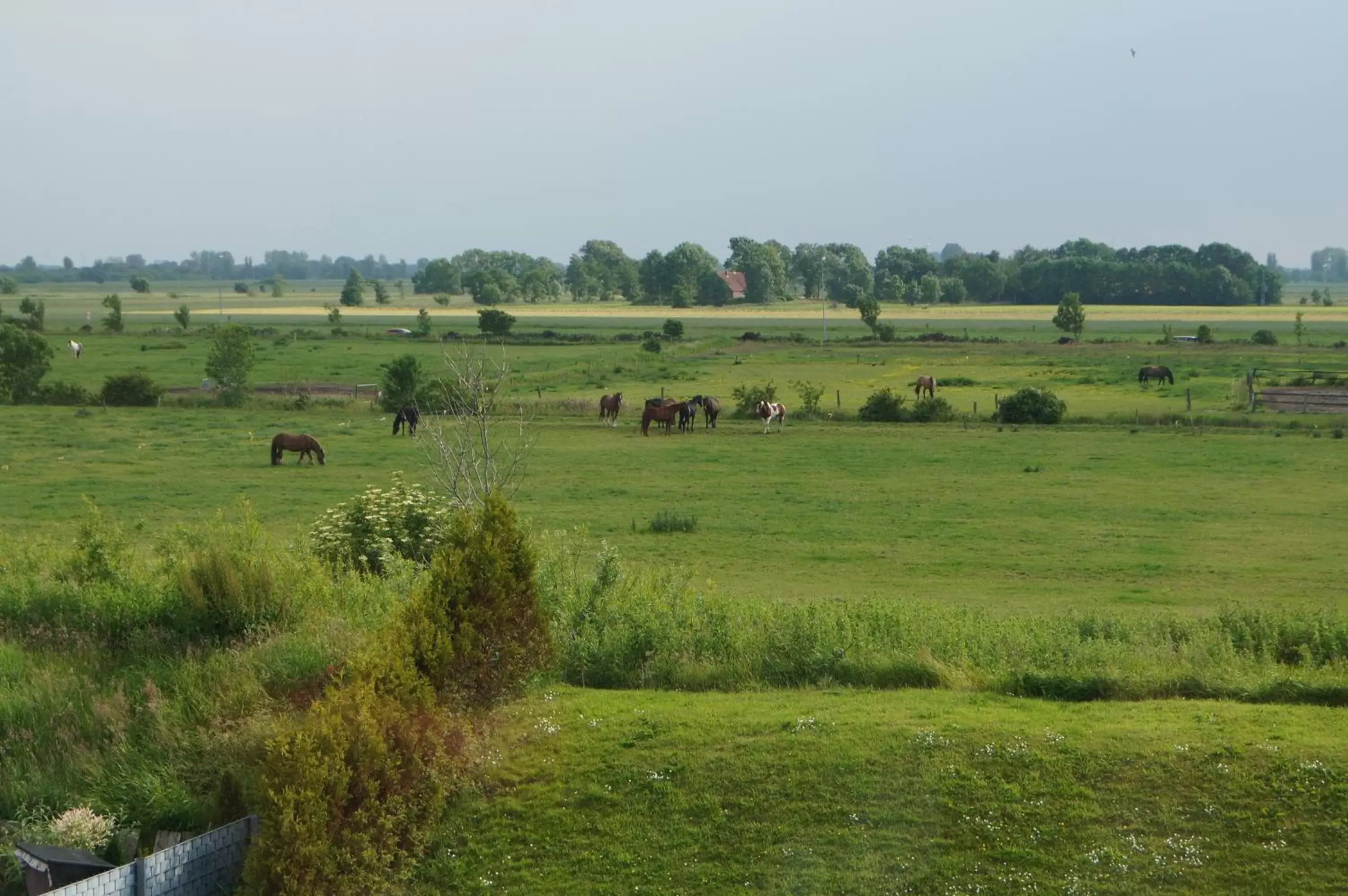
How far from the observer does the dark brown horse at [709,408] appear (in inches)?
1762

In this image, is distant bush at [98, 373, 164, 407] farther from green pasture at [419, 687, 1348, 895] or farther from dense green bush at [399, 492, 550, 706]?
green pasture at [419, 687, 1348, 895]

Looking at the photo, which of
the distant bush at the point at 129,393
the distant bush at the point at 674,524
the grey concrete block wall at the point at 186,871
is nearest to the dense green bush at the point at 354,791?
the grey concrete block wall at the point at 186,871

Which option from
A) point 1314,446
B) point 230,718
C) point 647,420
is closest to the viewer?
point 230,718

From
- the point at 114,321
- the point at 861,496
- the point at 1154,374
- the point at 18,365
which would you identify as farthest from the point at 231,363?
the point at 114,321

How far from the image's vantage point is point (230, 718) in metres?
11.6

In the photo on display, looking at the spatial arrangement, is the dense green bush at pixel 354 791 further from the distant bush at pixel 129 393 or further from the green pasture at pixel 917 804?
the distant bush at pixel 129 393

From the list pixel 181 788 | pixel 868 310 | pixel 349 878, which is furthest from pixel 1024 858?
pixel 868 310

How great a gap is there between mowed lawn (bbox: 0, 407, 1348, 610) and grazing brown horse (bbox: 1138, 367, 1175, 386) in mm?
17537

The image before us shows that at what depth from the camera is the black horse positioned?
4094 centimetres

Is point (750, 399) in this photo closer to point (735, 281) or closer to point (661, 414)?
point (661, 414)

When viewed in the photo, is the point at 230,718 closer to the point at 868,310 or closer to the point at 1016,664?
the point at 1016,664

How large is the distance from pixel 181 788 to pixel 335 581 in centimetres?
517

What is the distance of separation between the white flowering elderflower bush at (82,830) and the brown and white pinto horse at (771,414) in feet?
108

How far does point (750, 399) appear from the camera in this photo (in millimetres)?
48219
